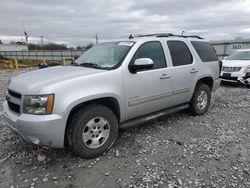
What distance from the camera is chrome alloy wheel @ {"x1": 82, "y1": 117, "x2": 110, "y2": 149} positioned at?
10.4 feet

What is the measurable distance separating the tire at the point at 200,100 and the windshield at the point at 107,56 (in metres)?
2.10

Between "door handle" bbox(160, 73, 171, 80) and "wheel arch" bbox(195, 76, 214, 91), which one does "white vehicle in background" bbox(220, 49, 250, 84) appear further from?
"door handle" bbox(160, 73, 171, 80)

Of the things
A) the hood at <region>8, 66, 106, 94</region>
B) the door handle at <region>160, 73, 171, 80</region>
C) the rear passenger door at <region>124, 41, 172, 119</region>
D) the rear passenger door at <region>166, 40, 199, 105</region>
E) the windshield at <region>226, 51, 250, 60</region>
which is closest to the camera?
the hood at <region>8, 66, 106, 94</region>

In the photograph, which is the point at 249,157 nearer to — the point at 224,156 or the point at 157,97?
the point at 224,156

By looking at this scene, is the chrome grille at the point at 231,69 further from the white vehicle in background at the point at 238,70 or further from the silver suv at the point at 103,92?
the silver suv at the point at 103,92

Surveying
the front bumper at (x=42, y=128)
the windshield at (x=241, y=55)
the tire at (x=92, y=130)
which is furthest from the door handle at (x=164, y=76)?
the windshield at (x=241, y=55)

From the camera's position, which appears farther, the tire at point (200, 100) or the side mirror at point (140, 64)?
the tire at point (200, 100)

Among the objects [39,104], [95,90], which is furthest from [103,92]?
[39,104]

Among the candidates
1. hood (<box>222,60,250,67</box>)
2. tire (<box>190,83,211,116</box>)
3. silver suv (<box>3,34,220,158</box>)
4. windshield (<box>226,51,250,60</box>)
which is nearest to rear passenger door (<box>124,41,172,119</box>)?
silver suv (<box>3,34,220,158</box>)

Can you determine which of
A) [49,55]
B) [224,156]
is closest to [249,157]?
[224,156]

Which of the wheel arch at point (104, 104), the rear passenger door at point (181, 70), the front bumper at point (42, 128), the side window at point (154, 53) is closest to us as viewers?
the front bumper at point (42, 128)

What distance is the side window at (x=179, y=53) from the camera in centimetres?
435

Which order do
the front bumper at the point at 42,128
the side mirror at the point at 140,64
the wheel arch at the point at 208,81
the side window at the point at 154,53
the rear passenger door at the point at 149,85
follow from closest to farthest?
the front bumper at the point at 42,128 → the side mirror at the point at 140,64 → the rear passenger door at the point at 149,85 → the side window at the point at 154,53 → the wheel arch at the point at 208,81

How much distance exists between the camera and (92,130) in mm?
3229
